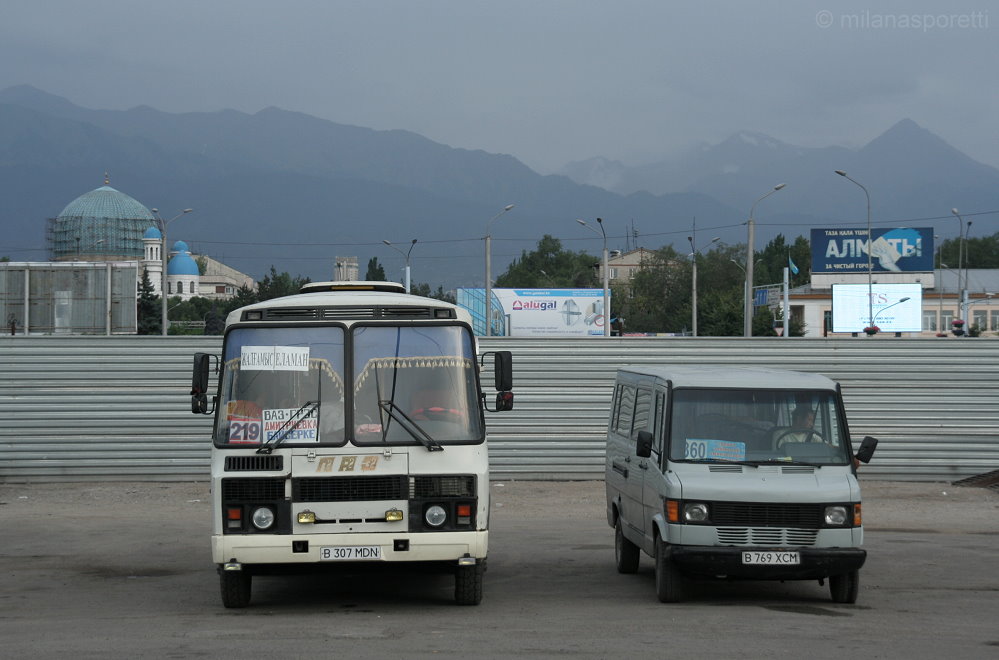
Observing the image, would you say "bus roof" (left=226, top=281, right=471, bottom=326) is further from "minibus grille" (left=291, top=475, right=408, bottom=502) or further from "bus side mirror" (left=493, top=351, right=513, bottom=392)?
"minibus grille" (left=291, top=475, right=408, bottom=502)

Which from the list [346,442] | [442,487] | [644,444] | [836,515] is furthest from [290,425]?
[836,515]

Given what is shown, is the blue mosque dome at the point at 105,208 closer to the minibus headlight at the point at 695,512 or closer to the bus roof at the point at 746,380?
the bus roof at the point at 746,380

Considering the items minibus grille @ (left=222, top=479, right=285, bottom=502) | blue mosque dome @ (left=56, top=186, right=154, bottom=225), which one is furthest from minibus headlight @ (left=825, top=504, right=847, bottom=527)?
blue mosque dome @ (left=56, top=186, right=154, bottom=225)

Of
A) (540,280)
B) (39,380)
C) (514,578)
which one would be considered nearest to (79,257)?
(540,280)

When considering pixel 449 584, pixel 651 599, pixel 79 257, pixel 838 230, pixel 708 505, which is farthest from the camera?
pixel 79 257

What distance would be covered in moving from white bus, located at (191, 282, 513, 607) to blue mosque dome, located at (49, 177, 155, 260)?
177 metres

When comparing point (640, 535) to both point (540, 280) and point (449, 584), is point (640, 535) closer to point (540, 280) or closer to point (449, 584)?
point (449, 584)

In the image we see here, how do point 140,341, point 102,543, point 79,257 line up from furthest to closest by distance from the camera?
point 79,257
point 140,341
point 102,543

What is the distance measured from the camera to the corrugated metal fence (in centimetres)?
2092

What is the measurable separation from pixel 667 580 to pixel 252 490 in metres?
3.61

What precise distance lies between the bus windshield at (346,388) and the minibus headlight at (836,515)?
2991 millimetres

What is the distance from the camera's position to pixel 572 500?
19875mm

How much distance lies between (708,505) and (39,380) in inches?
577

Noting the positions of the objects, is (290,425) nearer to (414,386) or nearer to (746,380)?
(414,386)
